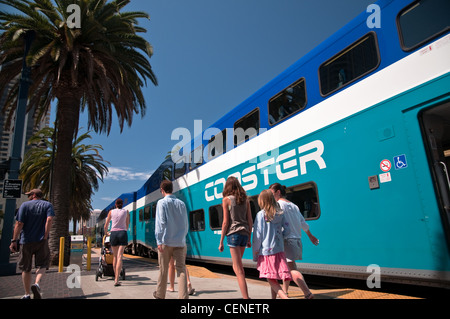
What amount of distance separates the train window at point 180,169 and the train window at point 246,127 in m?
3.72

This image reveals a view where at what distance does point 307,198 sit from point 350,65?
2.46 metres

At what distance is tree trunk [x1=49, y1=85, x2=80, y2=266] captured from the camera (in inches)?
448

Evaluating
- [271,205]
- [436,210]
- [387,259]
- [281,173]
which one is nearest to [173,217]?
[271,205]

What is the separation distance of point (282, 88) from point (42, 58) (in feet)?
33.4

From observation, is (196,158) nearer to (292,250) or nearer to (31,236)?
(31,236)

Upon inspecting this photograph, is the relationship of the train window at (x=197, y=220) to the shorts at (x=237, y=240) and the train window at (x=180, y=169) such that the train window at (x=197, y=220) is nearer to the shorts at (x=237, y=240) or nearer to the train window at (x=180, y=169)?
the train window at (x=180, y=169)

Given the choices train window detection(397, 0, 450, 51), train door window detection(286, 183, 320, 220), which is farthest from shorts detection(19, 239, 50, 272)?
train window detection(397, 0, 450, 51)

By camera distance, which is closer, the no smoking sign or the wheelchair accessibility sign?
the wheelchair accessibility sign

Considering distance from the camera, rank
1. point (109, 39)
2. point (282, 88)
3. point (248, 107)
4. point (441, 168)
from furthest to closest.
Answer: point (109, 39), point (248, 107), point (282, 88), point (441, 168)

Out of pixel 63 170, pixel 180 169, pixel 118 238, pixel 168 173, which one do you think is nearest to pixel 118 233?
pixel 118 238

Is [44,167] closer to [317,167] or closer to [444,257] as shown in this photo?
[317,167]

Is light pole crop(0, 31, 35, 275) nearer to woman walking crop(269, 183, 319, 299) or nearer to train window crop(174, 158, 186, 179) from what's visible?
train window crop(174, 158, 186, 179)

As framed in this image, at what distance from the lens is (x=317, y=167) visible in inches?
209

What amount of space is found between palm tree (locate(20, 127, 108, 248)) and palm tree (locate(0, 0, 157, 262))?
1158cm
